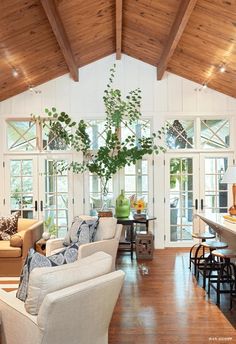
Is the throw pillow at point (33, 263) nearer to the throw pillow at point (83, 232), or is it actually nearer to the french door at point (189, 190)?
the throw pillow at point (83, 232)

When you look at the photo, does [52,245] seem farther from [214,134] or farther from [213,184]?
[214,134]

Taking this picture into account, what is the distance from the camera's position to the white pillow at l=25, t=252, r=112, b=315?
7.06 ft

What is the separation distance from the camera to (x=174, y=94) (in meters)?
6.90

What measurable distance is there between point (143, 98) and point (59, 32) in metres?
2.49

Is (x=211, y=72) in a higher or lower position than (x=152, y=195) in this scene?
higher

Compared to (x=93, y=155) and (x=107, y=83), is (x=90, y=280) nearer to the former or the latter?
(x=93, y=155)

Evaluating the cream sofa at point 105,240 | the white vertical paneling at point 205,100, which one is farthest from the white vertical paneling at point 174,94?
the cream sofa at point 105,240

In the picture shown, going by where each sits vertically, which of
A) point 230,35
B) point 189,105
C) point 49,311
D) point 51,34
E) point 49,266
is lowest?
point 49,311

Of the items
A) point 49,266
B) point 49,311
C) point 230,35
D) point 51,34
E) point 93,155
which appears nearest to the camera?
point 49,311

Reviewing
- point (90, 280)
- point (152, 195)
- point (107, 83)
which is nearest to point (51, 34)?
point (107, 83)

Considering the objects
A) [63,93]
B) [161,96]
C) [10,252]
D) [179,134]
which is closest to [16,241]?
[10,252]

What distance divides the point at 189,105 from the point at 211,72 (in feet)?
3.22

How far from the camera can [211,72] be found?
19.8 feet

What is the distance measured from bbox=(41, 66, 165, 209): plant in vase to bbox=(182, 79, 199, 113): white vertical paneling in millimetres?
700
